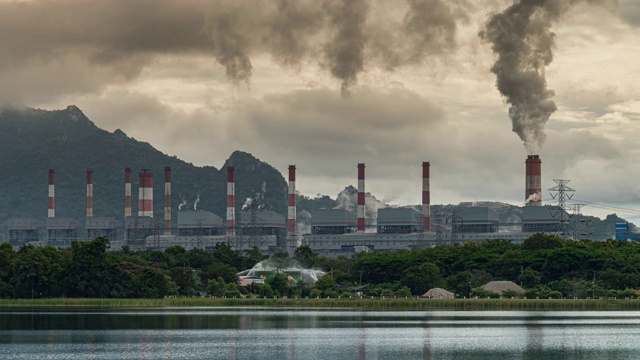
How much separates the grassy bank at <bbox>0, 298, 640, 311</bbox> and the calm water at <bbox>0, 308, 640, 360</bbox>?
32.9ft

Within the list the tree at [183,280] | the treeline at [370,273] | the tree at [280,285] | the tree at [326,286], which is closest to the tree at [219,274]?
the treeline at [370,273]

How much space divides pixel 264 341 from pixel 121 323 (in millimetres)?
24428

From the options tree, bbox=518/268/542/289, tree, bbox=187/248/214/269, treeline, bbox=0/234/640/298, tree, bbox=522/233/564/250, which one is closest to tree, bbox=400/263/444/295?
treeline, bbox=0/234/640/298

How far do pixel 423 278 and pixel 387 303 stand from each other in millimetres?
8818

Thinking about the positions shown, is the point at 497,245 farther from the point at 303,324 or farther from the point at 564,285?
the point at 303,324

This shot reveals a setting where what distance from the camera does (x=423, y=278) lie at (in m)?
149

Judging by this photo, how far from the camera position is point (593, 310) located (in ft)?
437

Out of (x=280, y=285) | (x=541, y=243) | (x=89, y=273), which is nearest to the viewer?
(x=89, y=273)

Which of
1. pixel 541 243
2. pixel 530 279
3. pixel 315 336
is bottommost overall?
pixel 315 336

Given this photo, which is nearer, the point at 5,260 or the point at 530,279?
the point at 5,260

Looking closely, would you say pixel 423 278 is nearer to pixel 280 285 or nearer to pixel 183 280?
pixel 280 285

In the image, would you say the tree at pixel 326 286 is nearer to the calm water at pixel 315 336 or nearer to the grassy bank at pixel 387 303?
the grassy bank at pixel 387 303

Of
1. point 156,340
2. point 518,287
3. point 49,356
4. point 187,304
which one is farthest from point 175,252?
point 49,356

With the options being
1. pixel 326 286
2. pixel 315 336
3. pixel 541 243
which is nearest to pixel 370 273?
pixel 326 286
